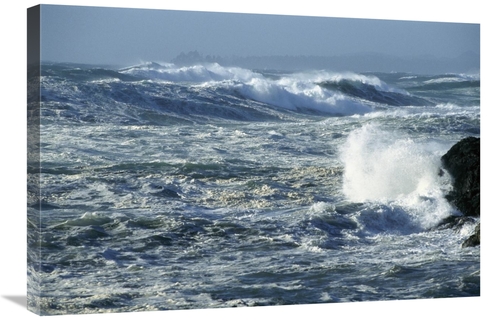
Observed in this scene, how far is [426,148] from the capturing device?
13742mm

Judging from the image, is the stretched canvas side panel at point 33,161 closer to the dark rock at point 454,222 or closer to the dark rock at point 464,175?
the dark rock at point 454,222

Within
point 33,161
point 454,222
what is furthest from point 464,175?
point 33,161

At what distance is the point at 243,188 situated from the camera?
12766 millimetres

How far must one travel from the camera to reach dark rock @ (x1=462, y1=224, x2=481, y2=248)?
1347 centimetres

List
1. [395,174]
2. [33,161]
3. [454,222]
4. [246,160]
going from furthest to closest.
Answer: [454,222]
[395,174]
[246,160]
[33,161]

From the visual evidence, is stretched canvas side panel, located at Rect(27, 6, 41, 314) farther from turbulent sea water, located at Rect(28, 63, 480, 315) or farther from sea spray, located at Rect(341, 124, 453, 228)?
sea spray, located at Rect(341, 124, 453, 228)

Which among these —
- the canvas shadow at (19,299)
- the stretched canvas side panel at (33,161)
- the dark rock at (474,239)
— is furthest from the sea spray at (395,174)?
the canvas shadow at (19,299)

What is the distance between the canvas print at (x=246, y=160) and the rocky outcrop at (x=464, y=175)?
0.07 ft

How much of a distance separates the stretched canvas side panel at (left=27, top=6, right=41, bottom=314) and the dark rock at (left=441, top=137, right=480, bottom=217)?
520cm

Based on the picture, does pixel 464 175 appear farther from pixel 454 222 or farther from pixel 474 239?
pixel 474 239

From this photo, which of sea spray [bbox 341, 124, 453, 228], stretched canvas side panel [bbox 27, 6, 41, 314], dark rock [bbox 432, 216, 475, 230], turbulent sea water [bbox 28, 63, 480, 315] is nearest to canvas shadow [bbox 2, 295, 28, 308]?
stretched canvas side panel [bbox 27, 6, 41, 314]

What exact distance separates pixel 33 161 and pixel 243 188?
8.25 ft

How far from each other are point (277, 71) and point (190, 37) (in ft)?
4.02

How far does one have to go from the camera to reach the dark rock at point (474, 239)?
13469 mm
